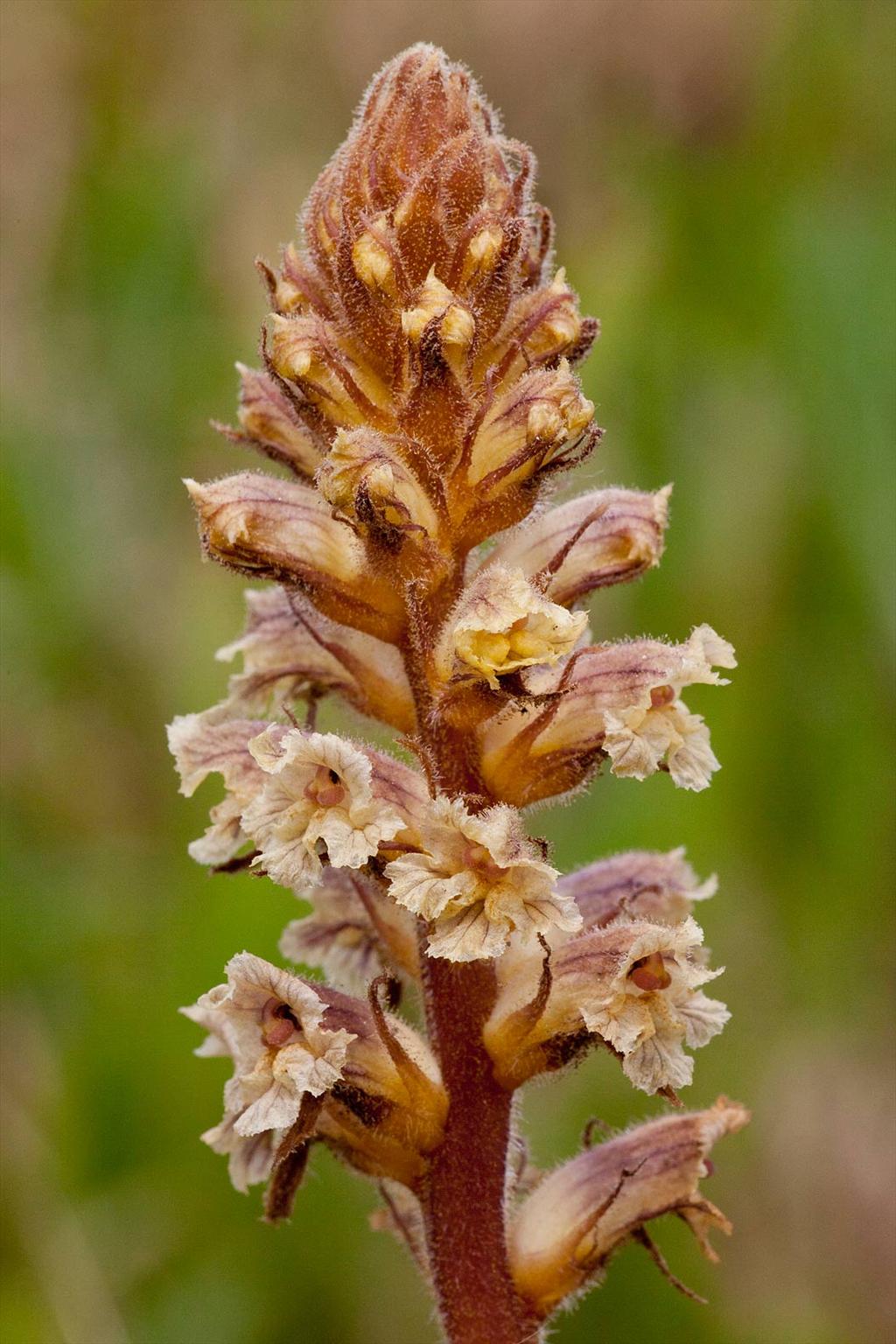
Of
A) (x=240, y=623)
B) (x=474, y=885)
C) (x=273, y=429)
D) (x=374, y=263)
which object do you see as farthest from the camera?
(x=240, y=623)

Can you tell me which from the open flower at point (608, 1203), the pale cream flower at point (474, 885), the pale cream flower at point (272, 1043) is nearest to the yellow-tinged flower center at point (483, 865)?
the pale cream flower at point (474, 885)

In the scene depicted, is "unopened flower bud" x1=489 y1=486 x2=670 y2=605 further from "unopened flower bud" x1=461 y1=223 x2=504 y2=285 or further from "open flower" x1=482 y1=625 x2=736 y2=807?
"unopened flower bud" x1=461 y1=223 x2=504 y2=285

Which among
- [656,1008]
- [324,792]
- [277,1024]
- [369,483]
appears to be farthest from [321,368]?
[656,1008]

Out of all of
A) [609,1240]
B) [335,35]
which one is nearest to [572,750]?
[609,1240]

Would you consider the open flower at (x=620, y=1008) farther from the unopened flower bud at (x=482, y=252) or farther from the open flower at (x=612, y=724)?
the unopened flower bud at (x=482, y=252)

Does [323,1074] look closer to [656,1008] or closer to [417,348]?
[656,1008]

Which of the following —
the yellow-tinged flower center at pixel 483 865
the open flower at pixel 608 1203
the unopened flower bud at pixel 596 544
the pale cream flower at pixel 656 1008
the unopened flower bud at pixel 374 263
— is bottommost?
the open flower at pixel 608 1203

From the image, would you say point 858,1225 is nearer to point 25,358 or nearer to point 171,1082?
point 171,1082

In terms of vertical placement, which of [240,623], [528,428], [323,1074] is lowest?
[323,1074]
